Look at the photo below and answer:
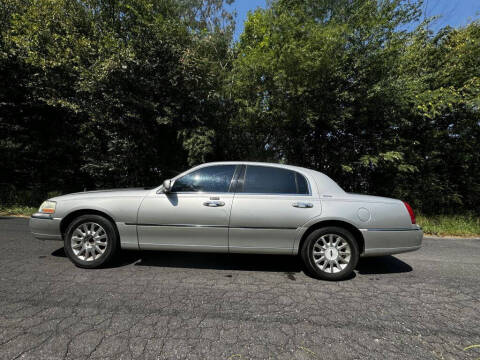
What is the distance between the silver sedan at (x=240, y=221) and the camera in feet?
10.5

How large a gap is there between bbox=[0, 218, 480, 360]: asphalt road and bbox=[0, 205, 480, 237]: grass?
3.23 metres

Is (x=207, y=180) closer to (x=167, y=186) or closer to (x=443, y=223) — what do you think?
(x=167, y=186)

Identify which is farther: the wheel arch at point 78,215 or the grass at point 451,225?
the grass at point 451,225

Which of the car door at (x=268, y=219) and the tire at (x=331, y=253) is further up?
the car door at (x=268, y=219)

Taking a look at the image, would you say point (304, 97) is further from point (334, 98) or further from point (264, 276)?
point (264, 276)

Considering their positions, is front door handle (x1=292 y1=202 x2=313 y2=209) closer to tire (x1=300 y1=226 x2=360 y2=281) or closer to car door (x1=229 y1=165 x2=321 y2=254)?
car door (x1=229 y1=165 x2=321 y2=254)

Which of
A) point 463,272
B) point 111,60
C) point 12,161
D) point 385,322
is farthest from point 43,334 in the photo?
point 12,161

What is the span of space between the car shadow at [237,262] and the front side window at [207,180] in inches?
45.9

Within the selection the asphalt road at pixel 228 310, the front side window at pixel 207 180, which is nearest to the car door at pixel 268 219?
the front side window at pixel 207 180

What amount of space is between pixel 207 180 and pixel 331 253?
2.00 metres

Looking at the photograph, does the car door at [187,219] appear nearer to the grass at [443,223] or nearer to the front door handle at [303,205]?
the front door handle at [303,205]

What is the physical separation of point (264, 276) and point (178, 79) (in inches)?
290

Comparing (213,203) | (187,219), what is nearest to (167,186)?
(187,219)

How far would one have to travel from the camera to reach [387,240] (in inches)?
125
